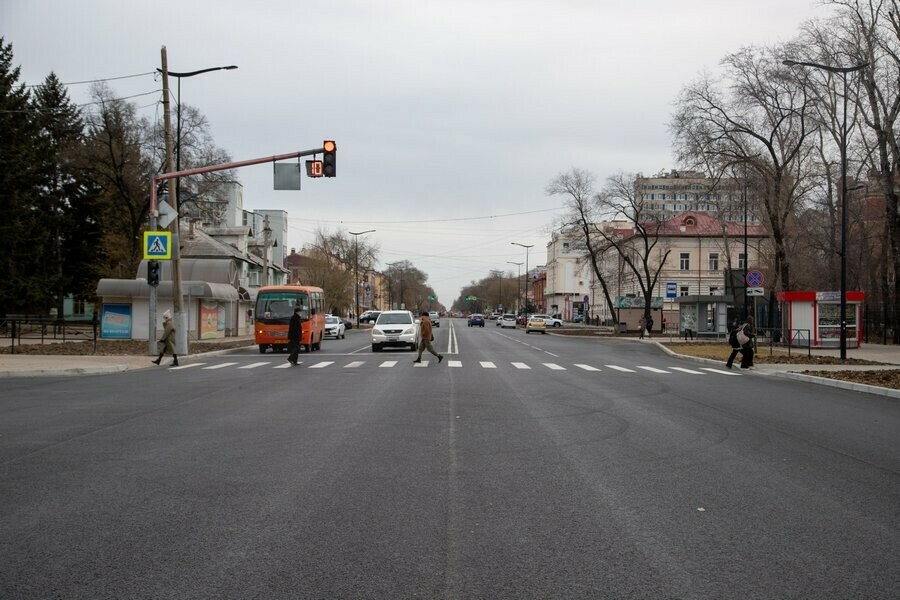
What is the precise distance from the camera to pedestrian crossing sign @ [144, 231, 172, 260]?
26344 mm

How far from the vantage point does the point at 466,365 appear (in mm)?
25281

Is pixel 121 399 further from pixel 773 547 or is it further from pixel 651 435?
pixel 773 547

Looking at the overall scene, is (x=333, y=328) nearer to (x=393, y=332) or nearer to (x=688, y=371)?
(x=393, y=332)

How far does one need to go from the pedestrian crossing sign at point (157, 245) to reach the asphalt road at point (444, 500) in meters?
12.7

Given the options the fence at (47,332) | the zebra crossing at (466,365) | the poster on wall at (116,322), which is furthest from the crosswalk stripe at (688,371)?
the poster on wall at (116,322)

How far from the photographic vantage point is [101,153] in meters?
43.0

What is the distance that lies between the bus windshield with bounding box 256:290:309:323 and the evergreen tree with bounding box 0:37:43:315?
2252 centimetres

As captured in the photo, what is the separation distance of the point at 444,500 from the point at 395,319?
2745cm

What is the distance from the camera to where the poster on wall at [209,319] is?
42331 mm

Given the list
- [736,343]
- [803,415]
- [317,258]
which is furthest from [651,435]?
[317,258]

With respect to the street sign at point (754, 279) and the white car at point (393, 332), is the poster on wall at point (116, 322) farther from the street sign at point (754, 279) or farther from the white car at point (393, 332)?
the street sign at point (754, 279)

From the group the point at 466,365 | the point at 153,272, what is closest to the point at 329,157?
the point at 466,365

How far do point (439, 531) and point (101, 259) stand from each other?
6169 cm

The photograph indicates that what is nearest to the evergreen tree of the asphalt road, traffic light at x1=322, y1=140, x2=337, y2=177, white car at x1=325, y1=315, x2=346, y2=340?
white car at x1=325, y1=315, x2=346, y2=340
